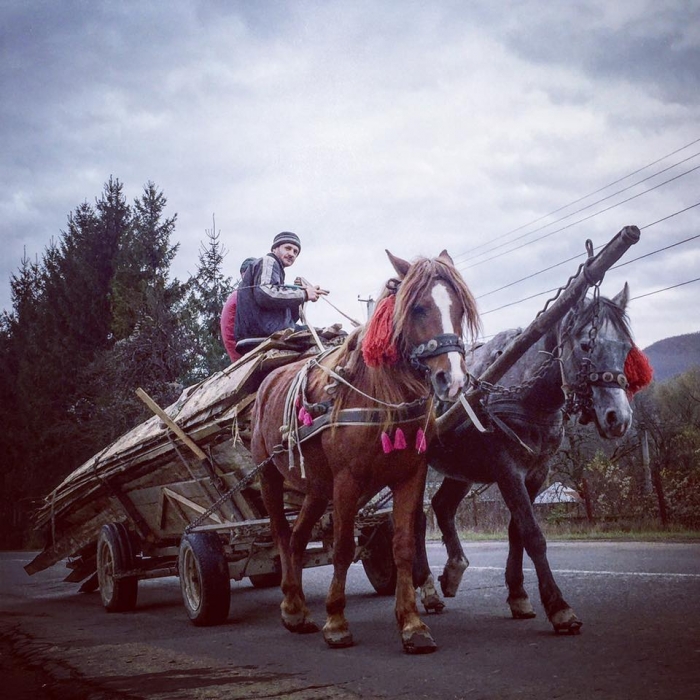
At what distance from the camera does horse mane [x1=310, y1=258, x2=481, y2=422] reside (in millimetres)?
4875

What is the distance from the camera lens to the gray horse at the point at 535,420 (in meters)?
5.16

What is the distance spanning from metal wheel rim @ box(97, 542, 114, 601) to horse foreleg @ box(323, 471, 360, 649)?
4265mm

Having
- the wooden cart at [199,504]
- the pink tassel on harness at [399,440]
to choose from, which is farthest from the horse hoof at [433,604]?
the pink tassel on harness at [399,440]

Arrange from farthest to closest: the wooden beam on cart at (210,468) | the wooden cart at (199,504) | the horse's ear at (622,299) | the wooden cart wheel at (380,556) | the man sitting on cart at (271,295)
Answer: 1. the wooden cart wheel at (380,556)
2. the wooden beam on cart at (210,468)
3. the man sitting on cart at (271,295)
4. the wooden cart at (199,504)
5. the horse's ear at (622,299)

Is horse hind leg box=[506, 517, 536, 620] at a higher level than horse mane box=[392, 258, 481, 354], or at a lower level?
lower

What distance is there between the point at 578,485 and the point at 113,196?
23920 millimetres

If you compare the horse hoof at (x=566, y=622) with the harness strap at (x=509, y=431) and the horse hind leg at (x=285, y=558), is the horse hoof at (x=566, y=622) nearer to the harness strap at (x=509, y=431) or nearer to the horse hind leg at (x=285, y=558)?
the harness strap at (x=509, y=431)

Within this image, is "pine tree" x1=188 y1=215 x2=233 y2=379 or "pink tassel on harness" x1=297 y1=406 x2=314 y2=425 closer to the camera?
"pink tassel on harness" x1=297 y1=406 x2=314 y2=425

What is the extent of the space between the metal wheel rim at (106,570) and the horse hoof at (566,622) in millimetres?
5438

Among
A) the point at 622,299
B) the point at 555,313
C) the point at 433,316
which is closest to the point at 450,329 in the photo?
the point at 433,316

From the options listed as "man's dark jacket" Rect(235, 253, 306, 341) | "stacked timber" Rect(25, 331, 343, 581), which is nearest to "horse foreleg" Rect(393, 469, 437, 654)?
"stacked timber" Rect(25, 331, 343, 581)

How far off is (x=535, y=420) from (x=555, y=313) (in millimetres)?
834

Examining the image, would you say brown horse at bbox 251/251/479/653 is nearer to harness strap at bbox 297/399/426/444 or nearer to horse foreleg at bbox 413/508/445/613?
harness strap at bbox 297/399/426/444

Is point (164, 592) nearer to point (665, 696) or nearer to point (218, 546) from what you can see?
point (218, 546)
